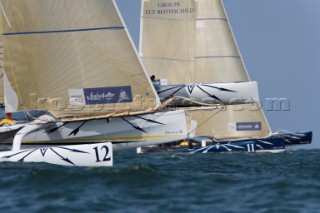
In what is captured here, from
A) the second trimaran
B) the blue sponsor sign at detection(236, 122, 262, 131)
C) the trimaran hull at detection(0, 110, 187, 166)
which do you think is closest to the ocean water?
the trimaran hull at detection(0, 110, 187, 166)

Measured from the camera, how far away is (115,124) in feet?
87.8

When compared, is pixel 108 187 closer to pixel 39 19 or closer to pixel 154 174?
pixel 154 174

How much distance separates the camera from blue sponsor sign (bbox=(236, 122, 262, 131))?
45.0 metres

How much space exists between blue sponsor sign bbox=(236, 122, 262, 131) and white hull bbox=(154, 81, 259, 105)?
26.3 feet

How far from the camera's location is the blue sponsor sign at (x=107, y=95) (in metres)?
26.5

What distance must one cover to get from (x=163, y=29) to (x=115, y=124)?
16636 mm

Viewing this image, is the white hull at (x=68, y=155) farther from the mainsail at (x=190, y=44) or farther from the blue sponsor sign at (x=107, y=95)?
the mainsail at (x=190, y=44)

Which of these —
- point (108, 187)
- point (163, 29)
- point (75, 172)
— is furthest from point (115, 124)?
point (163, 29)

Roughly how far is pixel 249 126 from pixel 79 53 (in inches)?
802

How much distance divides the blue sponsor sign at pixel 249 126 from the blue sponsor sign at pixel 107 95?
1918cm

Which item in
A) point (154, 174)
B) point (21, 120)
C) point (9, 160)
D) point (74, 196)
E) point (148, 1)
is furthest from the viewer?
point (148, 1)

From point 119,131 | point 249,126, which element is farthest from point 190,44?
point 119,131

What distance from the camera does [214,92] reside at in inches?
1344

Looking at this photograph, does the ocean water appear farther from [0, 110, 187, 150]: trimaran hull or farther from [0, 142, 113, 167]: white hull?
[0, 110, 187, 150]: trimaran hull
